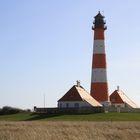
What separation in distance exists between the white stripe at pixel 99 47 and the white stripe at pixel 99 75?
2009 millimetres

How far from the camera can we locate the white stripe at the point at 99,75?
2373 inches

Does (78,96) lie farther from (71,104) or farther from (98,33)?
(98,33)

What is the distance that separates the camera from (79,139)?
66.8ft

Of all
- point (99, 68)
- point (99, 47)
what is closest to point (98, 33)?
point (99, 47)

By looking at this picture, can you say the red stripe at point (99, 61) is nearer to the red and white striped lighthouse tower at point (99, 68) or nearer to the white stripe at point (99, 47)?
the red and white striped lighthouse tower at point (99, 68)

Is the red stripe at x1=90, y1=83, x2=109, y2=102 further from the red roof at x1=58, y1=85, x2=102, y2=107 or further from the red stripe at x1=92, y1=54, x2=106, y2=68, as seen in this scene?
the red stripe at x1=92, y1=54, x2=106, y2=68

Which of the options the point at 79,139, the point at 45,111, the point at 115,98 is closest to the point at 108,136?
the point at 79,139

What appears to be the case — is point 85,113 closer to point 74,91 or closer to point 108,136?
point 74,91

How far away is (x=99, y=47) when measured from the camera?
198ft

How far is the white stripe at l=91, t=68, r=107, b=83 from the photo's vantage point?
60.3 meters

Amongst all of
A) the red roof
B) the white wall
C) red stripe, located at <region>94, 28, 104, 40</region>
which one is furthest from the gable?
red stripe, located at <region>94, 28, 104, 40</region>

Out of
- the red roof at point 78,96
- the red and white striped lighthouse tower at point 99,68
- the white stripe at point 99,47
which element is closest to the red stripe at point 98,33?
the red and white striped lighthouse tower at point 99,68

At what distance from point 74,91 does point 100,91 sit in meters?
5.08

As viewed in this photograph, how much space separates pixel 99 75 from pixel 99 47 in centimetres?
312
